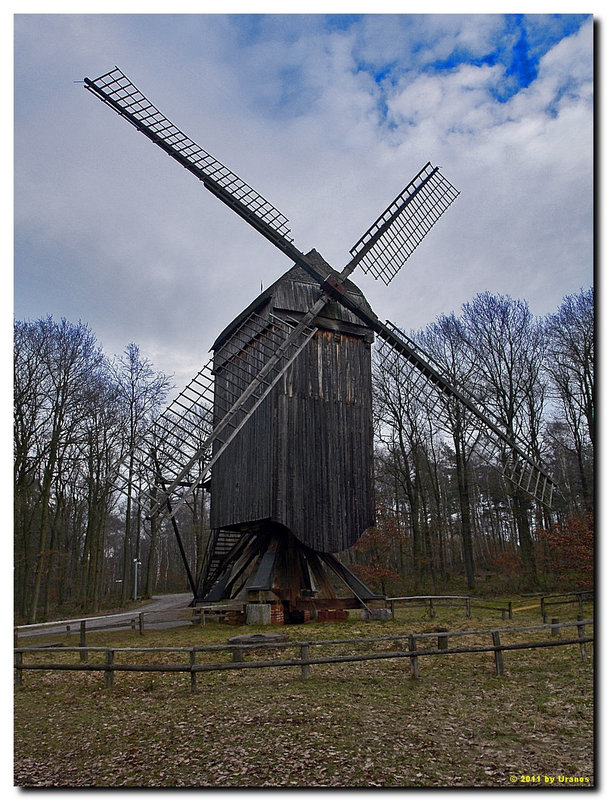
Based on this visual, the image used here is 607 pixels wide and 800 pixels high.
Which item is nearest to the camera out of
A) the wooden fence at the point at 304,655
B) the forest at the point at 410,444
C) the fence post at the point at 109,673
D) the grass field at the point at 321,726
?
the grass field at the point at 321,726

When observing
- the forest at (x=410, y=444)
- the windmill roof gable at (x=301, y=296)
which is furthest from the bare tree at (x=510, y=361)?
the windmill roof gable at (x=301, y=296)

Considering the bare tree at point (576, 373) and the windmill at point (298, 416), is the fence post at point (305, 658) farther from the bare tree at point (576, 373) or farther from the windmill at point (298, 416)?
the bare tree at point (576, 373)

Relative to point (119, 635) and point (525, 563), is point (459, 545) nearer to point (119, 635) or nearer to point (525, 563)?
point (525, 563)

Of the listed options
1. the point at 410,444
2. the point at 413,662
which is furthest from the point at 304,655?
the point at 410,444

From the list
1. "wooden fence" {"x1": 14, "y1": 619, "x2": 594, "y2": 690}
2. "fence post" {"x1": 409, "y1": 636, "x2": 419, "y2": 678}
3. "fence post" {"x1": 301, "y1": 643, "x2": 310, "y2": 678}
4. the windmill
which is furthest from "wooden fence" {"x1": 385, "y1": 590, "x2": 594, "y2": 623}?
"fence post" {"x1": 301, "y1": 643, "x2": 310, "y2": 678}

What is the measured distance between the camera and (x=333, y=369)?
1672cm

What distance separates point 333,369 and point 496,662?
9425mm

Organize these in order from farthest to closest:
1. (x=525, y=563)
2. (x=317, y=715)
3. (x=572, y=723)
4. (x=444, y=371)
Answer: (x=525, y=563), (x=444, y=371), (x=317, y=715), (x=572, y=723)

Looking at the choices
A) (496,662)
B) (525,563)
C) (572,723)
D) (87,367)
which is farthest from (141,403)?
(572,723)

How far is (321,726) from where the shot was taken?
6.71 m

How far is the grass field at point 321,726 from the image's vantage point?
5.44 metres

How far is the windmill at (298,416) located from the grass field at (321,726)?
18.7 ft

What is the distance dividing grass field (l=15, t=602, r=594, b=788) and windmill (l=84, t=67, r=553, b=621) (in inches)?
224

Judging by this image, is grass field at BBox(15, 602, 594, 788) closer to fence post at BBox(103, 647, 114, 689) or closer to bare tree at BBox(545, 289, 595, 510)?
fence post at BBox(103, 647, 114, 689)
